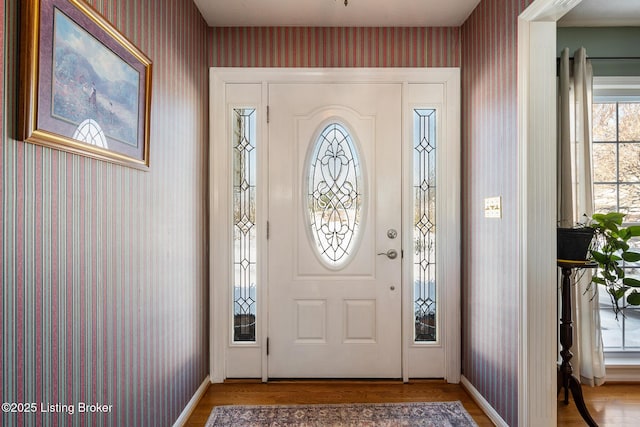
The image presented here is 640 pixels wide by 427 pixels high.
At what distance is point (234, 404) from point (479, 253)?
191cm

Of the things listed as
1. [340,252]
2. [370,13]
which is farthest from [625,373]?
[370,13]

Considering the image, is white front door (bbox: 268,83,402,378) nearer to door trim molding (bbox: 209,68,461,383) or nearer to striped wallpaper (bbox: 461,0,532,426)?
door trim molding (bbox: 209,68,461,383)

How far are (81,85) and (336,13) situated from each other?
1.82 meters

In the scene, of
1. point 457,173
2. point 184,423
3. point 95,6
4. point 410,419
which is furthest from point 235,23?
point 410,419

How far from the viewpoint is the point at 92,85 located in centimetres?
134

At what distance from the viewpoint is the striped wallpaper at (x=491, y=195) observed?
2.05 meters

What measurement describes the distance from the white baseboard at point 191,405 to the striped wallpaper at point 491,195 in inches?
73.7

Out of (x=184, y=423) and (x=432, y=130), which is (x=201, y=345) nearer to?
(x=184, y=423)

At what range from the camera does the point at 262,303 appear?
2.73 meters

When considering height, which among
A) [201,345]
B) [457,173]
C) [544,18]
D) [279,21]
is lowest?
[201,345]

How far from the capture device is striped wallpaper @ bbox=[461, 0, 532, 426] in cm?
205

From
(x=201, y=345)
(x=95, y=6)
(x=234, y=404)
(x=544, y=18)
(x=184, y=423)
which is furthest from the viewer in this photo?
(x=201, y=345)

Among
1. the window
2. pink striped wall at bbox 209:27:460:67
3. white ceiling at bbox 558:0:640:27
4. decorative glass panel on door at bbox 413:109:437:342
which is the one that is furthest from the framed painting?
the window

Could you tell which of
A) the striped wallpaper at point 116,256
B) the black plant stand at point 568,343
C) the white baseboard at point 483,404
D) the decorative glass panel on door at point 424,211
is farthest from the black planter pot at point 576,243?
the striped wallpaper at point 116,256
